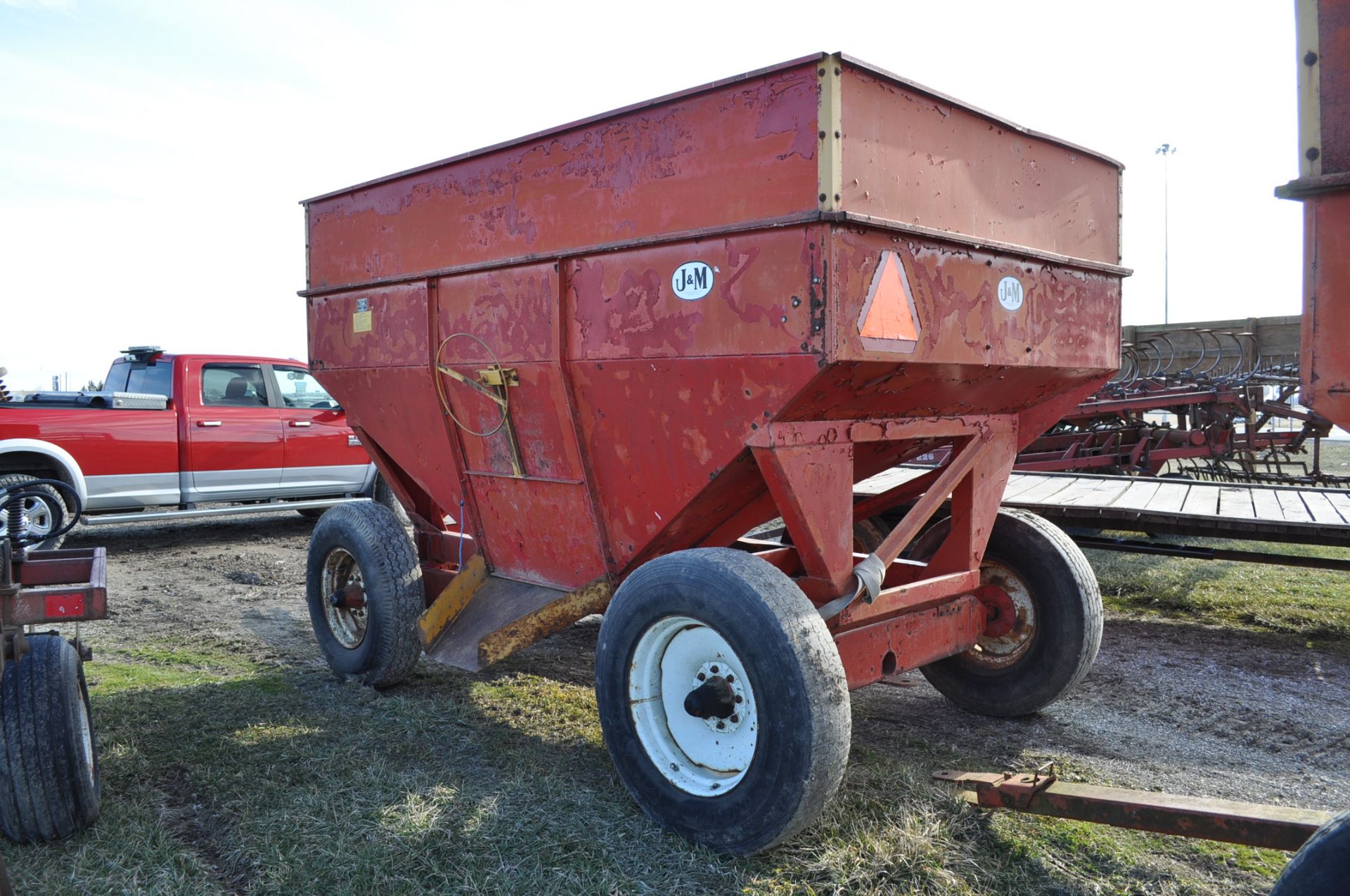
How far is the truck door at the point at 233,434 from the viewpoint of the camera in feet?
30.2

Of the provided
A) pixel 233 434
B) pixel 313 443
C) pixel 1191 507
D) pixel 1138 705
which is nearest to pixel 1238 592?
pixel 1191 507

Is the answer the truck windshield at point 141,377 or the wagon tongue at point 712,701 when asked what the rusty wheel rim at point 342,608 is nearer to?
the wagon tongue at point 712,701

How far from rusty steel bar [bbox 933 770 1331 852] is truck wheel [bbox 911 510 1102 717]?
1.01 meters

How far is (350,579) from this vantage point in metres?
5.00

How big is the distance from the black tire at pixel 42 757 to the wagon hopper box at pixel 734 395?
59.5 inches

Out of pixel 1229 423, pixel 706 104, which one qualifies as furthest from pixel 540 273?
pixel 1229 423

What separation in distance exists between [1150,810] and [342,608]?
3.80 metres

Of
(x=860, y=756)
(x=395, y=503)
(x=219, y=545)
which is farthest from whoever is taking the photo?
(x=395, y=503)

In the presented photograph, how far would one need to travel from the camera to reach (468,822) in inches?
126

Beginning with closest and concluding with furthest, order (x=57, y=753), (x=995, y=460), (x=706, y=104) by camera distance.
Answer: (x=57, y=753)
(x=706, y=104)
(x=995, y=460)

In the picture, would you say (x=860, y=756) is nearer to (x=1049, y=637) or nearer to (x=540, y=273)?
(x=1049, y=637)

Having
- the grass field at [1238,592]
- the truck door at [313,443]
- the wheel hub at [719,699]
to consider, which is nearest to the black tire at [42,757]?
the wheel hub at [719,699]

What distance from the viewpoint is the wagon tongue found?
3.05m

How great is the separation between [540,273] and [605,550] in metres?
1.15
